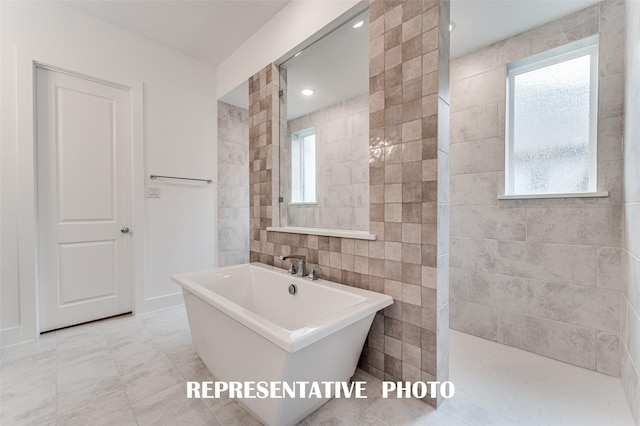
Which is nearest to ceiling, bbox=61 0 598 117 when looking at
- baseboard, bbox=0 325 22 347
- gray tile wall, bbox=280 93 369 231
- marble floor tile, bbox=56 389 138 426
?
gray tile wall, bbox=280 93 369 231

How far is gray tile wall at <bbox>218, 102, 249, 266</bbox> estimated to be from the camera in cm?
333

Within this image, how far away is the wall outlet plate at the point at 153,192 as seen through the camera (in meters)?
2.79

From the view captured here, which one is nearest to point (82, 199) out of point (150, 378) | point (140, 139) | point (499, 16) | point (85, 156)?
point (85, 156)

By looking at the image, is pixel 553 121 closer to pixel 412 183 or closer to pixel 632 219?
pixel 632 219

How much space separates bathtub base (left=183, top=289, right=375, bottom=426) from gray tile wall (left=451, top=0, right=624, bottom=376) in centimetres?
136

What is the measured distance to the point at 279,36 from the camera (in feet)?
7.81

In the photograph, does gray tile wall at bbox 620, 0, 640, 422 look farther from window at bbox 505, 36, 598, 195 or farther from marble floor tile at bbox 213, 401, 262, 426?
marble floor tile at bbox 213, 401, 262, 426

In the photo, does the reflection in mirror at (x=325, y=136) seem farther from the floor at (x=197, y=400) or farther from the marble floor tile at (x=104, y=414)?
the marble floor tile at (x=104, y=414)

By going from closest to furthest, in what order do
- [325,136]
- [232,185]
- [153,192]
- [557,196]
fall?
[557,196]
[325,136]
[153,192]
[232,185]

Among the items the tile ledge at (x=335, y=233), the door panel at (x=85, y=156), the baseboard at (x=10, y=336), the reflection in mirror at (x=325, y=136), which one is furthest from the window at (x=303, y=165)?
the baseboard at (x=10, y=336)

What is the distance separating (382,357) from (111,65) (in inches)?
132

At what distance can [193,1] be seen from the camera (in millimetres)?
2230

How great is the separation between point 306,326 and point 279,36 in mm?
2383

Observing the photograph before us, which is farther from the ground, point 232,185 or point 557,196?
point 232,185
